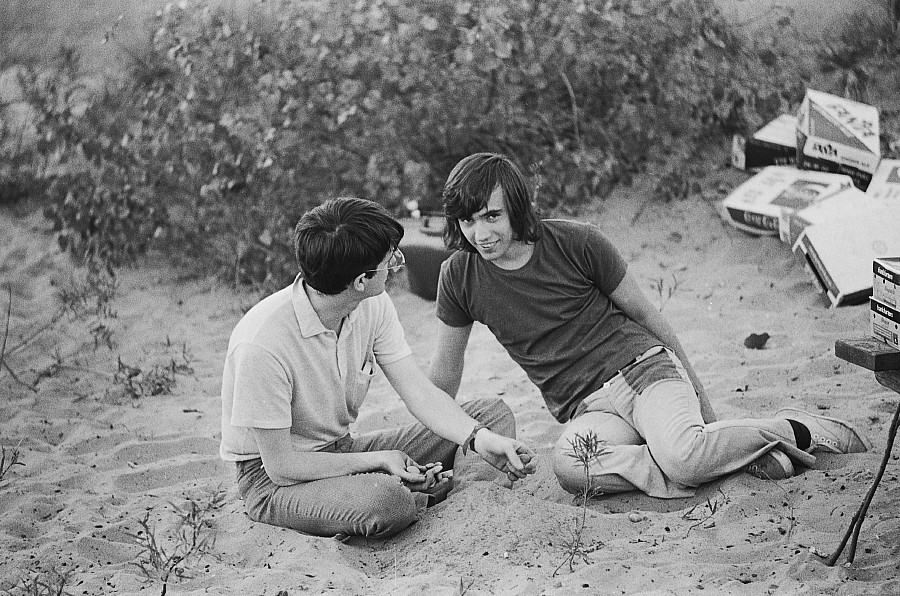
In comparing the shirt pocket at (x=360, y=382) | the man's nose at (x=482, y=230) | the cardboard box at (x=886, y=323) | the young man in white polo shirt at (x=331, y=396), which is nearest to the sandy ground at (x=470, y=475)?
the young man in white polo shirt at (x=331, y=396)

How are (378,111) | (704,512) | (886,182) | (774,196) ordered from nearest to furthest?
(704,512) → (886,182) → (774,196) → (378,111)

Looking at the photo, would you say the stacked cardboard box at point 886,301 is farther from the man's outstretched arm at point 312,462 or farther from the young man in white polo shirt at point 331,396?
the man's outstretched arm at point 312,462

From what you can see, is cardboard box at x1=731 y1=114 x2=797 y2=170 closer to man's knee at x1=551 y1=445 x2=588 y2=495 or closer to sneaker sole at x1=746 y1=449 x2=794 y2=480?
sneaker sole at x1=746 y1=449 x2=794 y2=480

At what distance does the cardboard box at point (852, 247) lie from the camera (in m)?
4.03

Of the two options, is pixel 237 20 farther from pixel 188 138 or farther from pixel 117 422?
pixel 117 422

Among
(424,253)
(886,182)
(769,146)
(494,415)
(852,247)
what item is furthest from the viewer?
(769,146)

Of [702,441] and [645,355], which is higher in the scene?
[645,355]

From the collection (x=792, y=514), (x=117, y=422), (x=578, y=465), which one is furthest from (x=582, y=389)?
(x=117, y=422)

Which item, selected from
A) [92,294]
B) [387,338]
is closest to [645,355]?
[387,338]

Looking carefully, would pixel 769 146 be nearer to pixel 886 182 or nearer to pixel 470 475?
pixel 886 182

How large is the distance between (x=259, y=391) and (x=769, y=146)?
131 inches

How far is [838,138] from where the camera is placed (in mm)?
4684

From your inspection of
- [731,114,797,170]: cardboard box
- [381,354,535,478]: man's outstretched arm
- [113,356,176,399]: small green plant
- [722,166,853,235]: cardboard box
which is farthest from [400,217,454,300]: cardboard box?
[731,114,797,170]: cardboard box

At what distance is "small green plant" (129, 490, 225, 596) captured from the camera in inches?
103
